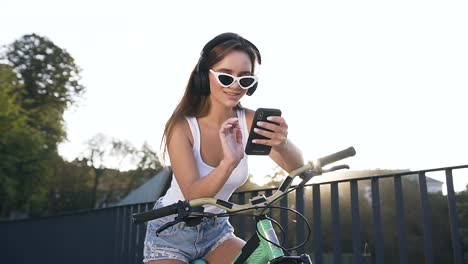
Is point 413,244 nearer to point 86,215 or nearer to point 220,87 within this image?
point 220,87

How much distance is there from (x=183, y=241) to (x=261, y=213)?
1.66 ft

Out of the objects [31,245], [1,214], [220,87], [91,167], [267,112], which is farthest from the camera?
[91,167]

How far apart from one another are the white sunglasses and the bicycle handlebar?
0.42m

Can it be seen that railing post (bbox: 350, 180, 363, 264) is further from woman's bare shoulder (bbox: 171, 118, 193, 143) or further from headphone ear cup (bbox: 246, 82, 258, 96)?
woman's bare shoulder (bbox: 171, 118, 193, 143)

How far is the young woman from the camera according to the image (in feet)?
6.61

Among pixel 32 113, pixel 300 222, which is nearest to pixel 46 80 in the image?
pixel 32 113

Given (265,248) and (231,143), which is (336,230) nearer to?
(265,248)

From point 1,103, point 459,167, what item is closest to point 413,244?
point 459,167

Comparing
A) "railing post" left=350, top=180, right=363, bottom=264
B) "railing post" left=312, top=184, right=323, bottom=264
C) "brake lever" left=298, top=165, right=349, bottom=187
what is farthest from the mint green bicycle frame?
"railing post" left=312, top=184, right=323, bottom=264

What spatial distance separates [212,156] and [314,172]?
20.8 inches

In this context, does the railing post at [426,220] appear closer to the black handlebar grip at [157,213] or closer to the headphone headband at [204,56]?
the headphone headband at [204,56]

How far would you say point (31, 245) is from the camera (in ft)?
29.2

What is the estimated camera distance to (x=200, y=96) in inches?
90.5

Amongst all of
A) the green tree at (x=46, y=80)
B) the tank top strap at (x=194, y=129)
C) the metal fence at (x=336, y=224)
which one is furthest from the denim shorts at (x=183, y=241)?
the green tree at (x=46, y=80)
